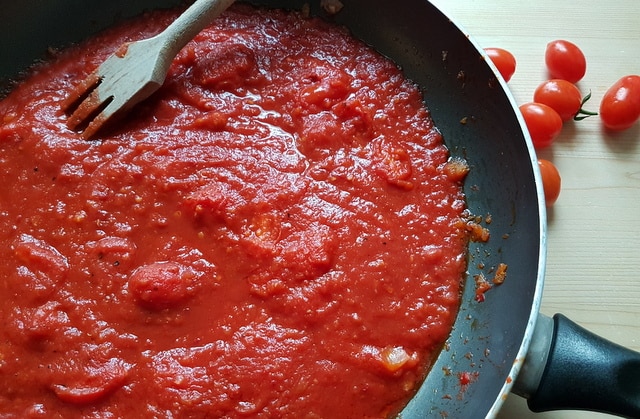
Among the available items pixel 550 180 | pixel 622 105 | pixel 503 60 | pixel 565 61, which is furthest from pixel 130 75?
pixel 622 105

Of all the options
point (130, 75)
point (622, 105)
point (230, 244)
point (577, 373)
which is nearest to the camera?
point (577, 373)

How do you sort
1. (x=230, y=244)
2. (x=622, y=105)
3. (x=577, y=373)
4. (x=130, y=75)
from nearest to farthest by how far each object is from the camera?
(x=577, y=373) < (x=230, y=244) < (x=130, y=75) < (x=622, y=105)

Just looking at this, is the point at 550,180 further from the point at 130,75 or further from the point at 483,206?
the point at 130,75

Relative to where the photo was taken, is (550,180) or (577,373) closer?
(577,373)

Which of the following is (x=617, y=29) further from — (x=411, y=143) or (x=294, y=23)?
(x=294, y=23)

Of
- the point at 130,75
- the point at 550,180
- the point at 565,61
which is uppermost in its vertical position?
the point at 130,75

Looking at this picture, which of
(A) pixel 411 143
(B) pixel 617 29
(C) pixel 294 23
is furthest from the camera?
(B) pixel 617 29

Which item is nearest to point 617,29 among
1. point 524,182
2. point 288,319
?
point 524,182
